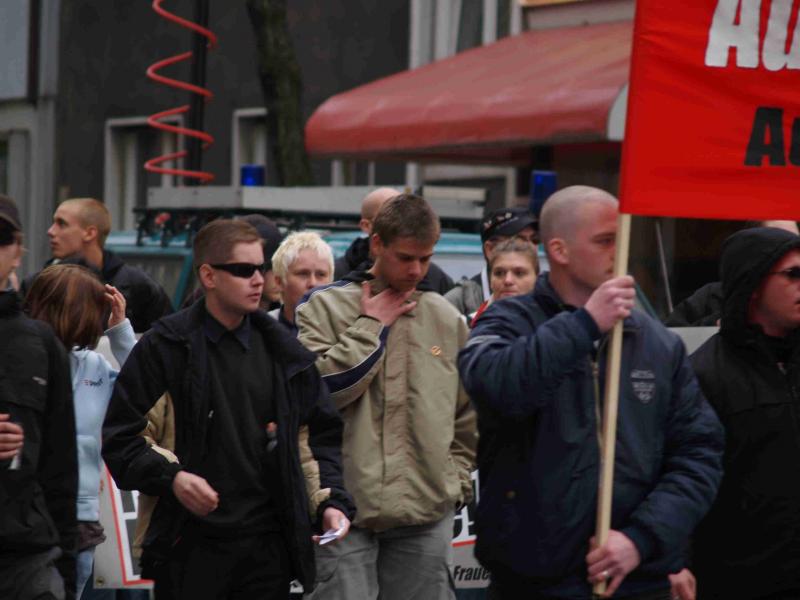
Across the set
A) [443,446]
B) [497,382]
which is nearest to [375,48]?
[443,446]

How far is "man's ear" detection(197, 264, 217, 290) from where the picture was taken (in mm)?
6508

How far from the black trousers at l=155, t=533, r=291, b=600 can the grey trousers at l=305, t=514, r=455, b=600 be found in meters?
0.44

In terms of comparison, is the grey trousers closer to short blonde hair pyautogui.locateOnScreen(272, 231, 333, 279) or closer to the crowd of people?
the crowd of people

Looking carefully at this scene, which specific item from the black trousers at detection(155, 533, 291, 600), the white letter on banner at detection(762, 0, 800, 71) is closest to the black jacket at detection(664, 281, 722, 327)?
the white letter on banner at detection(762, 0, 800, 71)

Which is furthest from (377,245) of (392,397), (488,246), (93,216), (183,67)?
(183,67)

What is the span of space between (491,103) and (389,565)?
12.2 m

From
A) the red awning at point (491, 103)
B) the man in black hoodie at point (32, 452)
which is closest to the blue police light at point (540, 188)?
the red awning at point (491, 103)

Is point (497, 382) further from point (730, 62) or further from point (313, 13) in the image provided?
point (313, 13)

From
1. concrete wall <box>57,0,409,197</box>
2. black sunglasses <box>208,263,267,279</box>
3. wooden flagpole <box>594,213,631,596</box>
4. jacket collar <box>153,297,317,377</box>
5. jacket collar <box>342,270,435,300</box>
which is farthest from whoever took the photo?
concrete wall <box>57,0,409,197</box>

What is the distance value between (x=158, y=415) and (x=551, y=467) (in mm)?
1649

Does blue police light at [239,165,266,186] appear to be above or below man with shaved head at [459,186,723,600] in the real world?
above

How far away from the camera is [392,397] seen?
22.4 feet

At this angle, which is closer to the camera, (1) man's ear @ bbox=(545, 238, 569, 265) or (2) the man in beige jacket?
(1) man's ear @ bbox=(545, 238, 569, 265)

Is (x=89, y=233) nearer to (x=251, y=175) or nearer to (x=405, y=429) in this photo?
(x=251, y=175)
